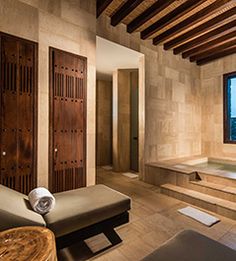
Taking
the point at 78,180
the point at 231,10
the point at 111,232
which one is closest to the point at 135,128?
the point at 78,180

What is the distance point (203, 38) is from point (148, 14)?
1565 mm

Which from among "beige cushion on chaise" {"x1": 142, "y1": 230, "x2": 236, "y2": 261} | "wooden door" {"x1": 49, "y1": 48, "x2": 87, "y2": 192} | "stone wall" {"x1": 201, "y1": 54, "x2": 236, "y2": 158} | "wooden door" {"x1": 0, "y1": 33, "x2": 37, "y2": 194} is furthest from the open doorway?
"beige cushion on chaise" {"x1": 142, "y1": 230, "x2": 236, "y2": 261}

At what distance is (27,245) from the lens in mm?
982

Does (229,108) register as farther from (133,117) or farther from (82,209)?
(82,209)

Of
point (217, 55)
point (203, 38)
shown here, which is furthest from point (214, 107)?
point (203, 38)

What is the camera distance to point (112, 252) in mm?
1826

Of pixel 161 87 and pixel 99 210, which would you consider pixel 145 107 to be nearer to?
pixel 161 87

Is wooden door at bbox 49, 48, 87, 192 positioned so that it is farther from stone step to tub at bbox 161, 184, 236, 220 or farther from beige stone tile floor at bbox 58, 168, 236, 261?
stone step to tub at bbox 161, 184, 236, 220

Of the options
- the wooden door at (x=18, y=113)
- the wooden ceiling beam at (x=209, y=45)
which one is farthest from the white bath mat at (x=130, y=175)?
the wooden ceiling beam at (x=209, y=45)

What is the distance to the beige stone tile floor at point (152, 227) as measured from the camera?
185cm

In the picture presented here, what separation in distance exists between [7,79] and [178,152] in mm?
4281

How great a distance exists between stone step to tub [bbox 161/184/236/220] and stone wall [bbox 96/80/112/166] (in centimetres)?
286

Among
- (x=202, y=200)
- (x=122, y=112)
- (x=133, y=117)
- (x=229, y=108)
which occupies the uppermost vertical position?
(x=229, y=108)

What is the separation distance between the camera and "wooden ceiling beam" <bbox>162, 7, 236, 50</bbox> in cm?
326
